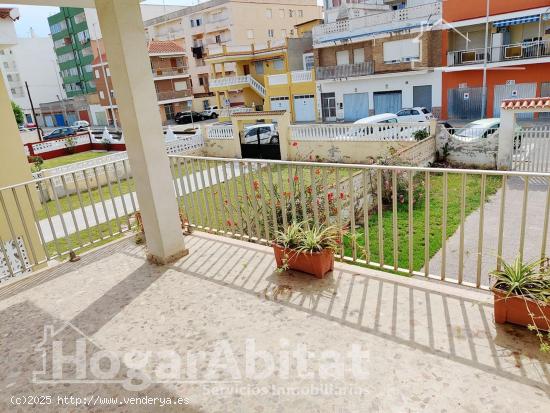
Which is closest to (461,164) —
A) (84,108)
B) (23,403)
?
(23,403)

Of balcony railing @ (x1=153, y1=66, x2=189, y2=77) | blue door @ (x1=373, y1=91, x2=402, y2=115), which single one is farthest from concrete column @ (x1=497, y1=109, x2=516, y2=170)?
balcony railing @ (x1=153, y1=66, x2=189, y2=77)

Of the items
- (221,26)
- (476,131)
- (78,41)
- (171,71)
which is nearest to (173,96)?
(171,71)

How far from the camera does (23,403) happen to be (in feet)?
8.23

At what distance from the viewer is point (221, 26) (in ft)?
139

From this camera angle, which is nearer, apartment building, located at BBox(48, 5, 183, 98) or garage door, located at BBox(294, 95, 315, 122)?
garage door, located at BBox(294, 95, 315, 122)

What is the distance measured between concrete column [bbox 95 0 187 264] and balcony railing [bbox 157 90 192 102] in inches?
1548

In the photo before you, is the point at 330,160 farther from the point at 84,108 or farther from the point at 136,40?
the point at 84,108

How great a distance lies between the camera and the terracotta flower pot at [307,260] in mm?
3535

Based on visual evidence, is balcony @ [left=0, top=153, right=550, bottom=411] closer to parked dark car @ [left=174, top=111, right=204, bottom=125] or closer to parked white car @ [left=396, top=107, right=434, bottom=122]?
parked white car @ [left=396, top=107, right=434, bottom=122]

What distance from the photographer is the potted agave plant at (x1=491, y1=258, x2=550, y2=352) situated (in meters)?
2.54

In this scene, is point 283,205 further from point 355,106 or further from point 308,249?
point 355,106

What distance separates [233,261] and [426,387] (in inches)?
88.5

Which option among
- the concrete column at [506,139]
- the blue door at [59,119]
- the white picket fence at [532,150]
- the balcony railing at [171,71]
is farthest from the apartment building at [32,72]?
the white picket fence at [532,150]

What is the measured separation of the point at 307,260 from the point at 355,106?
25360 mm
